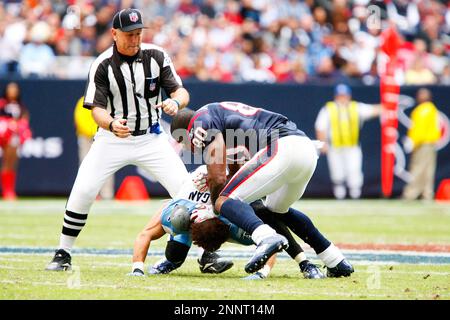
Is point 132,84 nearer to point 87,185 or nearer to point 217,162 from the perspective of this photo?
point 87,185

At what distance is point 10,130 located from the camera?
1506 cm

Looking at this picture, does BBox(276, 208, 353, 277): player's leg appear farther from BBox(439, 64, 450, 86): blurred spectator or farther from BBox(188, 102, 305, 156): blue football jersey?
BBox(439, 64, 450, 86): blurred spectator

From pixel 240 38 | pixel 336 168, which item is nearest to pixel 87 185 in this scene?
pixel 336 168

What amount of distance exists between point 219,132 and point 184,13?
36.2 feet

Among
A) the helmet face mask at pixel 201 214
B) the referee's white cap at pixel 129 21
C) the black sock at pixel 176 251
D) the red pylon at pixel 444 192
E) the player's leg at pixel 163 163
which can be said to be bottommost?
the red pylon at pixel 444 192

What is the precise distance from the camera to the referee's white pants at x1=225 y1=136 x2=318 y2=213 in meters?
6.30

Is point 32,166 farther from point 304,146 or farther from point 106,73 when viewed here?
point 304,146

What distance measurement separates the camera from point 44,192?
1581 cm

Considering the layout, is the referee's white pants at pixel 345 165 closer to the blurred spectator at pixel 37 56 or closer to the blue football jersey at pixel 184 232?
the blurred spectator at pixel 37 56

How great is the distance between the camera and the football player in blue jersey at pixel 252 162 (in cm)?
621

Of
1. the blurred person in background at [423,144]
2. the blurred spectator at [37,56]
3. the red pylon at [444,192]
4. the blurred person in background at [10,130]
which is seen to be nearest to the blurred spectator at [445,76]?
the blurred person in background at [423,144]

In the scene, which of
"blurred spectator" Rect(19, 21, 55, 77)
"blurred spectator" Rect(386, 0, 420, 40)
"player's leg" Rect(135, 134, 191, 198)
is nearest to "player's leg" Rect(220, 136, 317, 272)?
"player's leg" Rect(135, 134, 191, 198)

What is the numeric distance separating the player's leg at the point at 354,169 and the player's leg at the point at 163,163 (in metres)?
9.05
